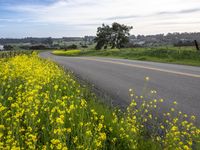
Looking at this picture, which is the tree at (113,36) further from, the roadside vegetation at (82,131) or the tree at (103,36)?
the roadside vegetation at (82,131)

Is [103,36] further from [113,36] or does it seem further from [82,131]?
[82,131]

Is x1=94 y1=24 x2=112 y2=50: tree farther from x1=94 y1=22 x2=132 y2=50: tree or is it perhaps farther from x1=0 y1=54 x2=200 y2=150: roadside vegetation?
x1=0 y1=54 x2=200 y2=150: roadside vegetation

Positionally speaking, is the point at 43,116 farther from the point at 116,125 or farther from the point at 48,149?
the point at 48,149

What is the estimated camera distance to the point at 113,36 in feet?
260

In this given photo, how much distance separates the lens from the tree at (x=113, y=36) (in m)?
77.5

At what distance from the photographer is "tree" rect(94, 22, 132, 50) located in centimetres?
7750

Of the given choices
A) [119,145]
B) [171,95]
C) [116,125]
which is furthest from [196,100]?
[119,145]

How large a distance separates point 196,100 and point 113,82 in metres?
4.35

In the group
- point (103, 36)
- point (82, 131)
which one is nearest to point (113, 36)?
point (103, 36)

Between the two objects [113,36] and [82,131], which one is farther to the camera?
Answer: [113,36]

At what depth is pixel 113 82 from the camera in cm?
1288

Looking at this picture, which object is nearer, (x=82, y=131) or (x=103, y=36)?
(x=82, y=131)

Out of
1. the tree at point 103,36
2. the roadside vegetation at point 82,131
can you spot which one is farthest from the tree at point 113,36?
the roadside vegetation at point 82,131

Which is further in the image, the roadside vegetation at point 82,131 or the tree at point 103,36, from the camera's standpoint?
the tree at point 103,36
